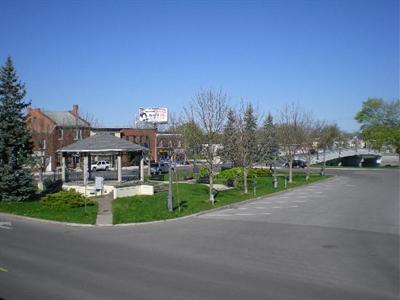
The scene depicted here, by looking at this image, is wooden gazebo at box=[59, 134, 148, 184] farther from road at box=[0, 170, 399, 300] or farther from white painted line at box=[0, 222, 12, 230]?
white painted line at box=[0, 222, 12, 230]

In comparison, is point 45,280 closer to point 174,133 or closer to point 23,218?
point 23,218

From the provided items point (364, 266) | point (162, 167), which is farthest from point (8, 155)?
point (162, 167)

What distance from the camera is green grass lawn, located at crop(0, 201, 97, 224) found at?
72.7 feet

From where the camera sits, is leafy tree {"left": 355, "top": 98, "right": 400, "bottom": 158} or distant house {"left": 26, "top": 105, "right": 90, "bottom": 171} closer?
distant house {"left": 26, "top": 105, "right": 90, "bottom": 171}

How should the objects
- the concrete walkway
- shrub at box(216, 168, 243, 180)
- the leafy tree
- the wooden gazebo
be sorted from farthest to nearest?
the leafy tree < shrub at box(216, 168, 243, 180) < the wooden gazebo < the concrete walkway

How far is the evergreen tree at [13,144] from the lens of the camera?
28.2 metres

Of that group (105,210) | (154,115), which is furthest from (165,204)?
(154,115)

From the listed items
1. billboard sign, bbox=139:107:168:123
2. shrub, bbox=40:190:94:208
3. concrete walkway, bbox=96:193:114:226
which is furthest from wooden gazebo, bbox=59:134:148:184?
shrub, bbox=40:190:94:208

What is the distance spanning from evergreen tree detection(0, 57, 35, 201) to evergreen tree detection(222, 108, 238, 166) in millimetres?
16891

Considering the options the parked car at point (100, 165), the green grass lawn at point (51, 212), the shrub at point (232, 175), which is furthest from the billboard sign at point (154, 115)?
the parked car at point (100, 165)

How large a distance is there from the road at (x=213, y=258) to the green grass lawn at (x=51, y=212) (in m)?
1.27

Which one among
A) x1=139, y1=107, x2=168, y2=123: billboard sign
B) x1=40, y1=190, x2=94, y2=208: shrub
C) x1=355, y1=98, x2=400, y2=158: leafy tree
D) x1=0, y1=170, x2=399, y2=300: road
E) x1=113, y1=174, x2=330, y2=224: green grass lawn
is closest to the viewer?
x1=0, y1=170, x2=399, y2=300: road

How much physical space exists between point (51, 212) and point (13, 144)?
7.42m

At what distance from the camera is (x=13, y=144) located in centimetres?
2908
